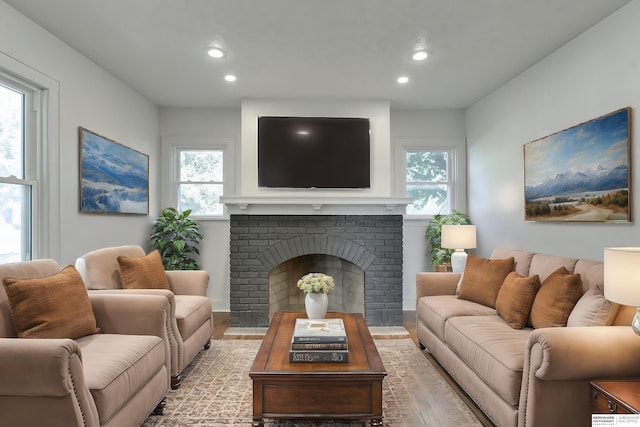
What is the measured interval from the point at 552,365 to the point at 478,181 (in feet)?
10.8

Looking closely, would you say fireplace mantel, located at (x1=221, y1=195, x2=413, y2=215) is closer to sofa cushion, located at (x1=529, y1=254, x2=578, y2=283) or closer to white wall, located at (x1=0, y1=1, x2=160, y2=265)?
white wall, located at (x1=0, y1=1, x2=160, y2=265)

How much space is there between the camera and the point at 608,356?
5.75ft

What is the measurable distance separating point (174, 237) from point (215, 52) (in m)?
2.34

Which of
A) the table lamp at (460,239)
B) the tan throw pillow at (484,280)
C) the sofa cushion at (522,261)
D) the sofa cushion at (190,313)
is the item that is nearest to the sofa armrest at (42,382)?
the sofa cushion at (190,313)

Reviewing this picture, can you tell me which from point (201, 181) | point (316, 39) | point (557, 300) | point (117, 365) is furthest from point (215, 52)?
point (557, 300)

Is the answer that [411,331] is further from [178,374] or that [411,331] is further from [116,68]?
[116,68]

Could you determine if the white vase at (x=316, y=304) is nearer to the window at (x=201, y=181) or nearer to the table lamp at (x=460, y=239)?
the table lamp at (x=460, y=239)

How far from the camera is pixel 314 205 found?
4320mm

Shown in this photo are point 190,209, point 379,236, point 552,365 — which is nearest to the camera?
point 552,365

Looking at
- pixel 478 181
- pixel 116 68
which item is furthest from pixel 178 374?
pixel 478 181

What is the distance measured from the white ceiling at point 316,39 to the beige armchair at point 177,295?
1.69 m

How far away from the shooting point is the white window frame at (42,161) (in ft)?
9.48

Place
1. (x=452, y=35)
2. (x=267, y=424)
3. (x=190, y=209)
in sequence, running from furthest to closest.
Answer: (x=190, y=209) < (x=452, y=35) < (x=267, y=424)

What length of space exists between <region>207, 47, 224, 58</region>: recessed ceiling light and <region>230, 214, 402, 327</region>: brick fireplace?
175cm
